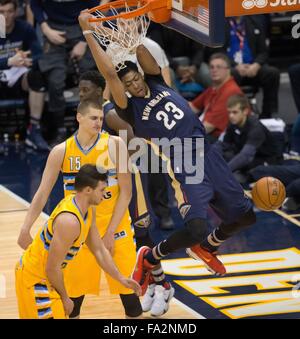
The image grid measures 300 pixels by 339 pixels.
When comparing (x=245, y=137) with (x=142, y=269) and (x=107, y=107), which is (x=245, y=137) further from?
(x=142, y=269)

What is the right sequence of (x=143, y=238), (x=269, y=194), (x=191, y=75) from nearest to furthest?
(x=143, y=238) < (x=269, y=194) < (x=191, y=75)

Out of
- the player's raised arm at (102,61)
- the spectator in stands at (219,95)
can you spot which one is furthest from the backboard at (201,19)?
the spectator in stands at (219,95)

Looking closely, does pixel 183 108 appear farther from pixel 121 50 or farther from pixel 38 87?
pixel 38 87

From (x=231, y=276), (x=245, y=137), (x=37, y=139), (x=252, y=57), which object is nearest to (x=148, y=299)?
(x=231, y=276)

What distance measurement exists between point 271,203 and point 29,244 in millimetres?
2569

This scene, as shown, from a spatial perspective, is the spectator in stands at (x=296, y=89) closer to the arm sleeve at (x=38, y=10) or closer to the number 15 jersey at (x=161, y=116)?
the arm sleeve at (x=38, y=10)

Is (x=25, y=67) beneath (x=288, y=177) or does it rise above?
above

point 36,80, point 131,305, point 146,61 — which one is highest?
point 146,61

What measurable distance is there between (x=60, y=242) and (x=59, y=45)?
23.5 feet

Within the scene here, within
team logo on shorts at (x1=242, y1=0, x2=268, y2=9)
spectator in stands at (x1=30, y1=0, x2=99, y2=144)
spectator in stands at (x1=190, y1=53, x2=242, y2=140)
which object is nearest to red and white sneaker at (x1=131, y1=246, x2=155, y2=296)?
team logo on shorts at (x1=242, y1=0, x2=268, y2=9)

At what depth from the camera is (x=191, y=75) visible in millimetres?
13781

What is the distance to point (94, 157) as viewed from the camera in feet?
24.4
